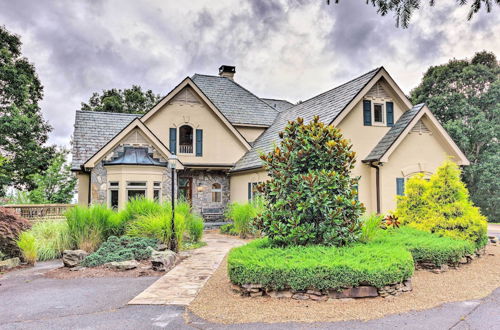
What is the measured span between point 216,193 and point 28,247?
11.4 metres

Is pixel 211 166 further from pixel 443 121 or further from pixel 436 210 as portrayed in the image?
pixel 443 121

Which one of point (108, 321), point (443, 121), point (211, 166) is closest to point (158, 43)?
point (211, 166)

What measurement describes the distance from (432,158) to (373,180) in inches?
116

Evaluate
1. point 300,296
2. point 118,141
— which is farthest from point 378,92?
point 300,296

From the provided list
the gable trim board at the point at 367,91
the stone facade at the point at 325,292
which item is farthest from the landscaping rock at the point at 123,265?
the gable trim board at the point at 367,91

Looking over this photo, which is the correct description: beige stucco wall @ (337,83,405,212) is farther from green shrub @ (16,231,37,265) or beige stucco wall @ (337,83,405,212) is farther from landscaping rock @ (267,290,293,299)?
green shrub @ (16,231,37,265)

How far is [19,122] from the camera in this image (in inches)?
867

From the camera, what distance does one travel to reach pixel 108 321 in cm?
509

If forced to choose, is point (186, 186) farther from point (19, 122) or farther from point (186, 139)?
point (19, 122)

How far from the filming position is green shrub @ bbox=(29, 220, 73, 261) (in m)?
10.0

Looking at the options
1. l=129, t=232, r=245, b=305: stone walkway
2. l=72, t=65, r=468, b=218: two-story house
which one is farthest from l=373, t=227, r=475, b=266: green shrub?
l=72, t=65, r=468, b=218: two-story house

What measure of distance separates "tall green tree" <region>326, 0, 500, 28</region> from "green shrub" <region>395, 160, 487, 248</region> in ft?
17.6

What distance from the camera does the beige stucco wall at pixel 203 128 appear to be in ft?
60.9

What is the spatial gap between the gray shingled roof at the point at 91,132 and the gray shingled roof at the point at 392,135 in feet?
40.7
